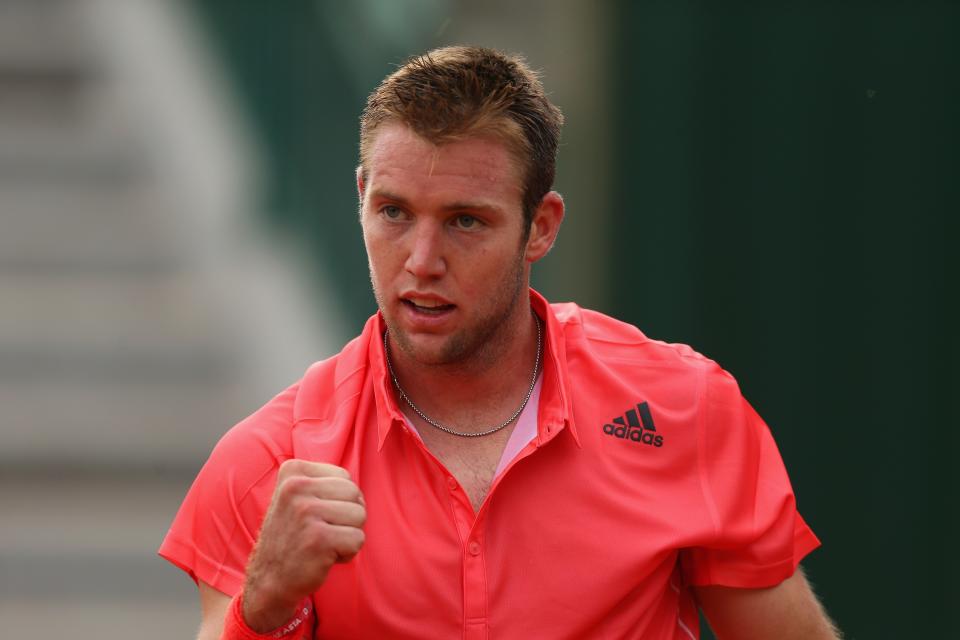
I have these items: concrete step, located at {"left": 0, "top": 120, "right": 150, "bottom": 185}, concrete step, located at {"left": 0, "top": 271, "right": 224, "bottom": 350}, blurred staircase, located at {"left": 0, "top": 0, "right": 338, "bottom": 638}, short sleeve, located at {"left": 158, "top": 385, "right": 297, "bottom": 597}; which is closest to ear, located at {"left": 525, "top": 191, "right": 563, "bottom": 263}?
short sleeve, located at {"left": 158, "top": 385, "right": 297, "bottom": 597}

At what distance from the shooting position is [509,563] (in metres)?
3.19

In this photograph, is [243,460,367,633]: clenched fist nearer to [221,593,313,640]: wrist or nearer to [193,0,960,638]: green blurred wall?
[221,593,313,640]: wrist

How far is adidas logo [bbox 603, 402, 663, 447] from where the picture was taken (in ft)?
11.0

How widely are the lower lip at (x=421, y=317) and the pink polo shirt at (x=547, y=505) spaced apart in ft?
0.46

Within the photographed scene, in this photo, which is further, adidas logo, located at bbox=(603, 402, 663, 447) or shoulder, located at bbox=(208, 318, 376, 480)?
adidas logo, located at bbox=(603, 402, 663, 447)

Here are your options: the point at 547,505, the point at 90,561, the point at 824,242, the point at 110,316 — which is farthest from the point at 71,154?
the point at 547,505

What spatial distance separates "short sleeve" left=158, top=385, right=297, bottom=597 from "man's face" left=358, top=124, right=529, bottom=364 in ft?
1.30

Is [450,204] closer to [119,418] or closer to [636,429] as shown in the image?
[636,429]

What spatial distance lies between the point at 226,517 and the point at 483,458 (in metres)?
0.56

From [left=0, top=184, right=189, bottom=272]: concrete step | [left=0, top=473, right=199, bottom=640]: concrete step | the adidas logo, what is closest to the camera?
the adidas logo

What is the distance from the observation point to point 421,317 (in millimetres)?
3268

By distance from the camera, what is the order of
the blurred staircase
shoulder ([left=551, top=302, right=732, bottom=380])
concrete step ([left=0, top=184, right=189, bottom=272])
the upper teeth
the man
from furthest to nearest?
concrete step ([left=0, top=184, right=189, bottom=272])
the blurred staircase
shoulder ([left=551, top=302, right=732, bottom=380])
the upper teeth
the man

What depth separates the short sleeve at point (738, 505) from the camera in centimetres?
332

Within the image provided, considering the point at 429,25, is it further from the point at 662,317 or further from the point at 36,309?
the point at 36,309
